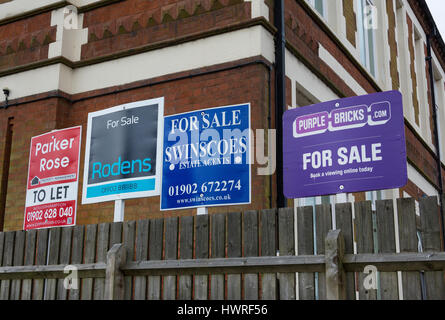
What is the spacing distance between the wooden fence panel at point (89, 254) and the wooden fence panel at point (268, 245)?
1.88 meters

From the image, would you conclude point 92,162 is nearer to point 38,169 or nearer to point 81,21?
point 38,169

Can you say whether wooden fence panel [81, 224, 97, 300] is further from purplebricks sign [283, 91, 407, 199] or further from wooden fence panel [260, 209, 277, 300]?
purplebricks sign [283, 91, 407, 199]

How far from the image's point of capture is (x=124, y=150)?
7.18 meters

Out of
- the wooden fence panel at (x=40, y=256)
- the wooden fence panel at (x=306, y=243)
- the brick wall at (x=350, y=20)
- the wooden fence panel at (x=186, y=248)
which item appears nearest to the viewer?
the wooden fence panel at (x=306, y=243)

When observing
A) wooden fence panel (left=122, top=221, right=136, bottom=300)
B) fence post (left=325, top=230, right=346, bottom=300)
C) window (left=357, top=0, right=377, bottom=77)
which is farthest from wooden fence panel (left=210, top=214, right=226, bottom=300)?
window (left=357, top=0, right=377, bottom=77)

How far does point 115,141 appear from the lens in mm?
7168

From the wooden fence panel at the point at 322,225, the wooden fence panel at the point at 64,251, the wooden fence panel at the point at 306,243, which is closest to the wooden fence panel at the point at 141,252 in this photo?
the wooden fence panel at the point at 64,251

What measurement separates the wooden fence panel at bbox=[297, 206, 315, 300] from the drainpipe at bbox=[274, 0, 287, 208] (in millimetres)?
3181

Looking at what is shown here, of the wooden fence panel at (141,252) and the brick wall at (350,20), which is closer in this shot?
the wooden fence panel at (141,252)

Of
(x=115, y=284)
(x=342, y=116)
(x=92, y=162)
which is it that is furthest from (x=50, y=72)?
(x=342, y=116)

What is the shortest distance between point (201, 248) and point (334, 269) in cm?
137

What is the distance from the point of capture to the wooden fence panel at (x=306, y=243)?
15.8ft

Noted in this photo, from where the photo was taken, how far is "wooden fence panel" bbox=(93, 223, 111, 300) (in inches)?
229

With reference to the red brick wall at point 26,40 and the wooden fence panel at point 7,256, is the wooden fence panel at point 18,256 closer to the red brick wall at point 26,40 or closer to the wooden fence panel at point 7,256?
the wooden fence panel at point 7,256
